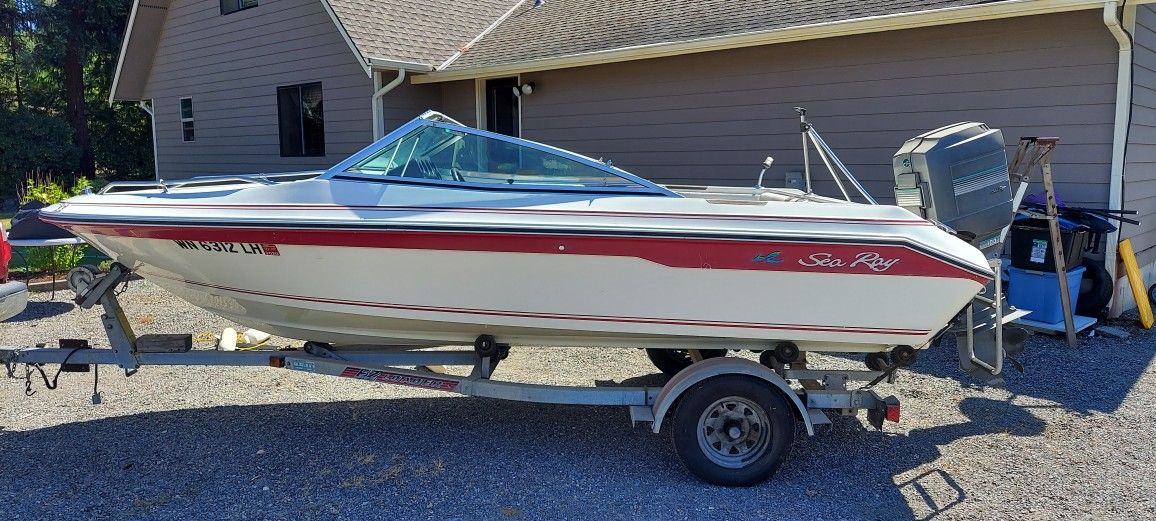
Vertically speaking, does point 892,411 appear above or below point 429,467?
above

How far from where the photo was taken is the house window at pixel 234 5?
39.8ft

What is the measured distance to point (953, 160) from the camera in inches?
166

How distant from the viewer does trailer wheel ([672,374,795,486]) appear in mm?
3791

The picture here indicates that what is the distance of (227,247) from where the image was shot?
3973mm

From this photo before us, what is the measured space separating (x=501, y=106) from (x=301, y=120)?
325 centimetres

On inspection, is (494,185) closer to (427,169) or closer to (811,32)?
(427,169)

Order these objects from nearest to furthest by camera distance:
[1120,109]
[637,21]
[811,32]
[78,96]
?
[1120,109] < [811,32] < [637,21] < [78,96]

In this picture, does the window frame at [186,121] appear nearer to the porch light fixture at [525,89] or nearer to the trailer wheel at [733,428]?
the porch light fixture at [525,89]

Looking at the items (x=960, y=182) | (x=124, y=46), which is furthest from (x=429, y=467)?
(x=124, y=46)

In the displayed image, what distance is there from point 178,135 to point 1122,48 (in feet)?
45.0

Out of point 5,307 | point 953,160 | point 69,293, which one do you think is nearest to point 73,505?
point 5,307

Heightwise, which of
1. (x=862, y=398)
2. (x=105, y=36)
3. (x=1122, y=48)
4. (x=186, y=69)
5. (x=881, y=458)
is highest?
(x=105, y=36)

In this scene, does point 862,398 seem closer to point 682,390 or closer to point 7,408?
point 682,390

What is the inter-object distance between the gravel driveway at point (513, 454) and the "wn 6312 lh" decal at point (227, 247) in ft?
3.55
